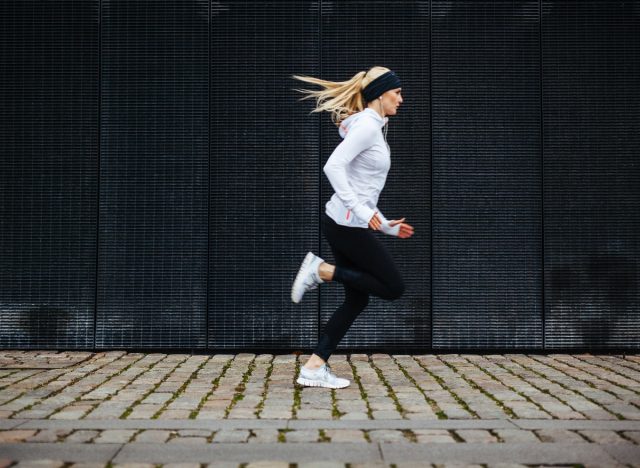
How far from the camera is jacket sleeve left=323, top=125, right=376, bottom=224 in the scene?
15.9 feet

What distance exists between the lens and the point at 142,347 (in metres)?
7.09

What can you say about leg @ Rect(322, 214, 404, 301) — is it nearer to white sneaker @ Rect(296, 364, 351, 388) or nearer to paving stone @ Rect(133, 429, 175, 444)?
white sneaker @ Rect(296, 364, 351, 388)

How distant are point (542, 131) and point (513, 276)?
55.5 inches

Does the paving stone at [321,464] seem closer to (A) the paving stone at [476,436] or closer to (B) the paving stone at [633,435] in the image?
(A) the paving stone at [476,436]

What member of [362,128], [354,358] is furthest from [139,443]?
[354,358]

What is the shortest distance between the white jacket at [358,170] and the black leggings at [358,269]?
8 cm

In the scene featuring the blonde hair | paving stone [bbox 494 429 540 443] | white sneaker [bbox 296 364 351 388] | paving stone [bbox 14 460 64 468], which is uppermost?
the blonde hair

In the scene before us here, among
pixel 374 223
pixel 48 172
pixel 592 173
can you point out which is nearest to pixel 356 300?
pixel 374 223

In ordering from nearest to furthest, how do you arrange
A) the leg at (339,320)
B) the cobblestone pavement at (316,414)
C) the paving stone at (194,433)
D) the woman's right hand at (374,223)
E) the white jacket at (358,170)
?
the cobblestone pavement at (316,414) < the paving stone at (194,433) < the woman's right hand at (374,223) < the white jacket at (358,170) < the leg at (339,320)

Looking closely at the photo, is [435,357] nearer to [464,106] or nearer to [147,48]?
[464,106]

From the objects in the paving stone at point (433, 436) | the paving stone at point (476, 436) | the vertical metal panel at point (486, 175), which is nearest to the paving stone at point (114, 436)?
the paving stone at point (433, 436)

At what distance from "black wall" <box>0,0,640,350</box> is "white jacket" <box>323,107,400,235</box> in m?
1.97

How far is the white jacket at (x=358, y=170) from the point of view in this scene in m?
4.90

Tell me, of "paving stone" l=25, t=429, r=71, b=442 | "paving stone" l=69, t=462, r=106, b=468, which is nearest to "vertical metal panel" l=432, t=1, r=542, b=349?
"paving stone" l=25, t=429, r=71, b=442
